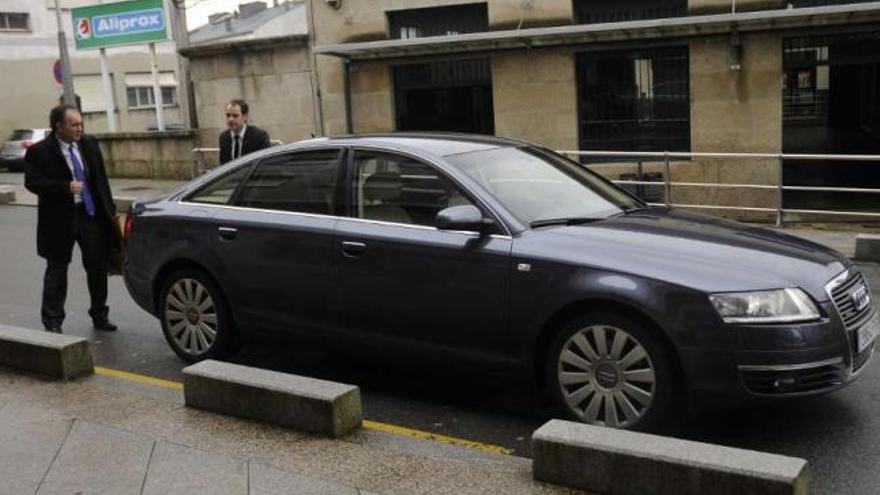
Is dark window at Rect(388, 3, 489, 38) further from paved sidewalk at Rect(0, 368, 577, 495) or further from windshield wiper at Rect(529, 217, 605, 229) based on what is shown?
paved sidewalk at Rect(0, 368, 577, 495)

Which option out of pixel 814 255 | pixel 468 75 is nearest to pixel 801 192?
pixel 468 75

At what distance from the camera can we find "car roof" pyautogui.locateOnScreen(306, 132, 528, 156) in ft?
17.5

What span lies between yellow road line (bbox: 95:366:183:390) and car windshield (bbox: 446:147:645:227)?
2.28 metres

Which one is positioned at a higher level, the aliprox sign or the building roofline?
the aliprox sign

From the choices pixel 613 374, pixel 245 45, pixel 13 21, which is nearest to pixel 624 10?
pixel 245 45

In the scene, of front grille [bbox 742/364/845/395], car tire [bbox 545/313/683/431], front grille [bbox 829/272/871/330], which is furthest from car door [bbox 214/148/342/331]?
front grille [bbox 829/272/871/330]

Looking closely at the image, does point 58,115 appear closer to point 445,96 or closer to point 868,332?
point 868,332

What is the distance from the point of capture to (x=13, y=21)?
3459 centimetres

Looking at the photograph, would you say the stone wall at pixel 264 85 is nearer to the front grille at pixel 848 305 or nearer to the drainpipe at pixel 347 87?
the drainpipe at pixel 347 87

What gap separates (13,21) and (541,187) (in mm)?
34804

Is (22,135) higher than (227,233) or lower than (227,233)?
higher

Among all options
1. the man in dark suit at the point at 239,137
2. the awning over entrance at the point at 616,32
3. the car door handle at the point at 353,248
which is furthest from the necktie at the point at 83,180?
the awning over entrance at the point at 616,32

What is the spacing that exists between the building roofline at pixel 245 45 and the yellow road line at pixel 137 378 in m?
12.4

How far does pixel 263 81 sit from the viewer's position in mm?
18219
